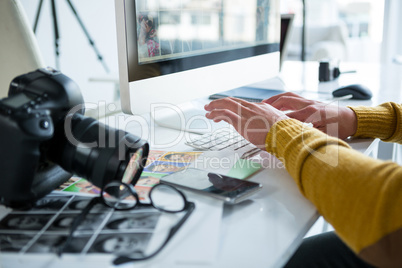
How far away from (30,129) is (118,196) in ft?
0.48

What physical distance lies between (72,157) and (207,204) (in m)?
0.19

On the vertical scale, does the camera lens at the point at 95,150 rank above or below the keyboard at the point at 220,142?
above

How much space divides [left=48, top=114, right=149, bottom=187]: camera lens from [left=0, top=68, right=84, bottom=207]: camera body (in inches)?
0.7

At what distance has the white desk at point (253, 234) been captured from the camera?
1.34ft

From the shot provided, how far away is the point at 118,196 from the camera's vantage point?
53cm

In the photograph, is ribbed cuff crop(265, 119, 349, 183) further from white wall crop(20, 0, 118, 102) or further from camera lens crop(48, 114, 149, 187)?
white wall crop(20, 0, 118, 102)

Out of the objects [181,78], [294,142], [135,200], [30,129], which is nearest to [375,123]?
[294,142]

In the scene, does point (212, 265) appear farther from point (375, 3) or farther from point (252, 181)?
point (375, 3)

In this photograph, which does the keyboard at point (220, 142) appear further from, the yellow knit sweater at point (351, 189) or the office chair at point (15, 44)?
the office chair at point (15, 44)

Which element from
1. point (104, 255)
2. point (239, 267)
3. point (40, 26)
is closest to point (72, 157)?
point (104, 255)

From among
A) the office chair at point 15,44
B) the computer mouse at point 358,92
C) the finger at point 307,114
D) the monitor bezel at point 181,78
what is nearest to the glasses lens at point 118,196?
the monitor bezel at point 181,78

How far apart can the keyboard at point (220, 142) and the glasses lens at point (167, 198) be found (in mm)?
201

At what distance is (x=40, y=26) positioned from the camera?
2.35 m

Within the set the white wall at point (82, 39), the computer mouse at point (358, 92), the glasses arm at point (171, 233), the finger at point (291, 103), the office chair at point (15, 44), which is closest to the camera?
the glasses arm at point (171, 233)
